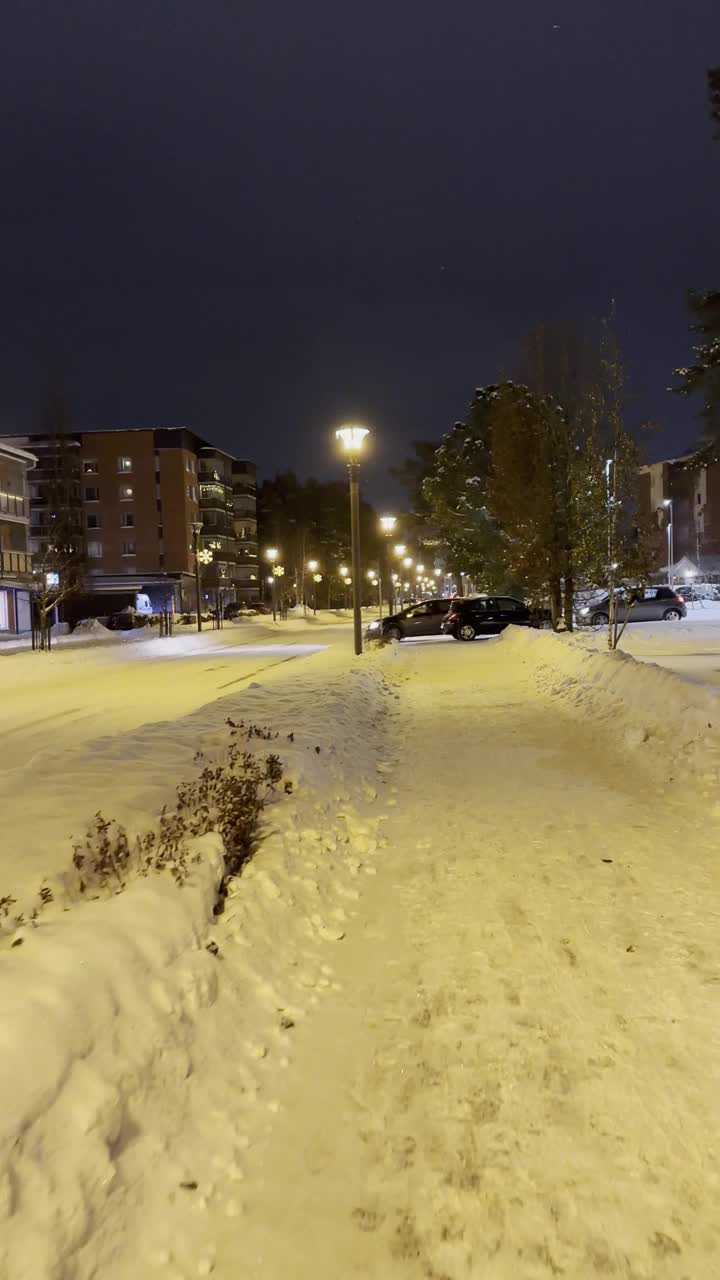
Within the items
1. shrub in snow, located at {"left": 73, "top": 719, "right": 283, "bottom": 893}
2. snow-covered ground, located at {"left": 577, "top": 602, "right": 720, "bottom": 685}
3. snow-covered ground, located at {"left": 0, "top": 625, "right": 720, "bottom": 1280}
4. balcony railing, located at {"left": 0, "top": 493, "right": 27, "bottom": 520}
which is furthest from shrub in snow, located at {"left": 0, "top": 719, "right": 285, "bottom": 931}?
balcony railing, located at {"left": 0, "top": 493, "right": 27, "bottom": 520}

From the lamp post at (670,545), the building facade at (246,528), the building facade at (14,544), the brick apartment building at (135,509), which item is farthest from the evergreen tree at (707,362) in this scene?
the building facade at (246,528)

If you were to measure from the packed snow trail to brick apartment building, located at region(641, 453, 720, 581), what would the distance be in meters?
76.0

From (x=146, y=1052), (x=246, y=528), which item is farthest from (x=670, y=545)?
(x=146, y=1052)

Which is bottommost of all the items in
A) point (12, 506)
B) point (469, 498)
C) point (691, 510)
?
point (469, 498)

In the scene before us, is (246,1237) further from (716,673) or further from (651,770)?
(716,673)

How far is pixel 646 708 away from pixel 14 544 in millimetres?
50658

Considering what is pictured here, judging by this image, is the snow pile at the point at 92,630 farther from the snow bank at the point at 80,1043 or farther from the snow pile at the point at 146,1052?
the snow bank at the point at 80,1043

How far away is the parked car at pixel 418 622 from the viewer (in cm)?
3353

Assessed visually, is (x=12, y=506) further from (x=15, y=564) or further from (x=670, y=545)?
(x=670, y=545)

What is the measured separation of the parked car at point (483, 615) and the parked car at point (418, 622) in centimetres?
125

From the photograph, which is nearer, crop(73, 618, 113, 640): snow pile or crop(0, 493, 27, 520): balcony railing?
crop(73, 618, 113, 640): snow pile

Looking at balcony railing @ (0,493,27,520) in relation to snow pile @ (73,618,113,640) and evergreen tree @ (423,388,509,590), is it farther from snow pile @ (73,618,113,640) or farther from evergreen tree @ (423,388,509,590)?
evergreen tree @ (423,388,509,590)

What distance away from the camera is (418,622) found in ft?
110

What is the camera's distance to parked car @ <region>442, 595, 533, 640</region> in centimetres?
3200
